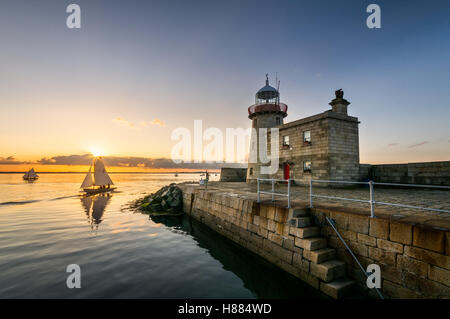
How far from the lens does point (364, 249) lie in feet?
15.8

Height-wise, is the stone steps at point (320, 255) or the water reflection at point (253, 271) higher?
the stone steps at point (320, 255)

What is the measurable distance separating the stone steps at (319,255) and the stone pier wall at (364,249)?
3 centimetres

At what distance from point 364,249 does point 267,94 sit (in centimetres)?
2071

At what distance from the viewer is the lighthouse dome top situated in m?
22.6

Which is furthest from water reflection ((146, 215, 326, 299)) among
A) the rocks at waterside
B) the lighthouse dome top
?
the lighthouse dome top

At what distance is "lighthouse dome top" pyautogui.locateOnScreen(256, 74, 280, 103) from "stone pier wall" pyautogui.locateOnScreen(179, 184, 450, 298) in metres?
17.7

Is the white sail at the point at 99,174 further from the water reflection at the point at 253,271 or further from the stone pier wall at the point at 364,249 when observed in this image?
the stone pier wall at the point at 364,249

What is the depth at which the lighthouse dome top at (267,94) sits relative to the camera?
891 inches

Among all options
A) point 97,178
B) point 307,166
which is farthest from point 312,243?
point 97,178

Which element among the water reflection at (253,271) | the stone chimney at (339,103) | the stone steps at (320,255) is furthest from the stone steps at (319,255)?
the stone chimney at (339,103)

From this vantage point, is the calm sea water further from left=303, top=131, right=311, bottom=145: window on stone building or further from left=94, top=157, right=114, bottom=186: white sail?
left=94, top=157, right=114, bottom=186: white sail

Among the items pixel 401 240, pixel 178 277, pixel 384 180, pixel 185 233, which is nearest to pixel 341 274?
pixel 401 240

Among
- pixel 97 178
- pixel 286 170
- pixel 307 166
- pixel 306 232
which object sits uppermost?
pixel 307 166

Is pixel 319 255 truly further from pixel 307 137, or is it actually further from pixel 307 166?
pixel 307 137
